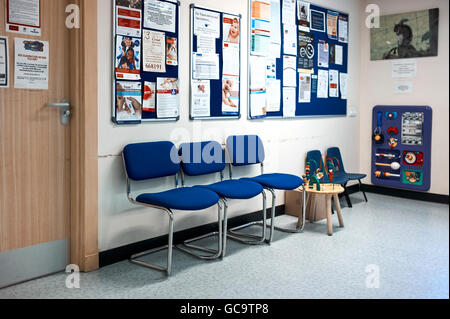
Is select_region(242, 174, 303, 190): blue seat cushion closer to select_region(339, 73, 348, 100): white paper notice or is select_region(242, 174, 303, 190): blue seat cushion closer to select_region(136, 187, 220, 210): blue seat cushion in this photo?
select_region(136, 187, 220, 210): blue seat cushion

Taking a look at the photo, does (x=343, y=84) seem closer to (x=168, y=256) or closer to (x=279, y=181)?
(x=279, y=181)

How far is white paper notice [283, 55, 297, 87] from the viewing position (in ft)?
15.2

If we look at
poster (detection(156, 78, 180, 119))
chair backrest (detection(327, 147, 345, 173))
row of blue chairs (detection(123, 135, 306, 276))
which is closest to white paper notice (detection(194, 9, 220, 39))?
poster (detection(156, 78, 180, 119))

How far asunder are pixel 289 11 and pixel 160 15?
5.70ft

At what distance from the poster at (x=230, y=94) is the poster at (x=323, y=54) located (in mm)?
1448

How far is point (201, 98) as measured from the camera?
3785 mm

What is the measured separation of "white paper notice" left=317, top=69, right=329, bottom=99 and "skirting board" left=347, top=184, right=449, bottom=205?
132 cm

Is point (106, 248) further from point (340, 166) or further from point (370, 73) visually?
point (370, 73)

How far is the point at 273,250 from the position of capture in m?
3.58

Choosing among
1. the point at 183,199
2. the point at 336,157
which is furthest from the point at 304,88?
the point at 183,199

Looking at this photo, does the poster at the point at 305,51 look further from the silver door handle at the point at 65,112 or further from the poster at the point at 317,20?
the silver door handle at the point at 65,112

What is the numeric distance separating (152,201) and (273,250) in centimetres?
113
